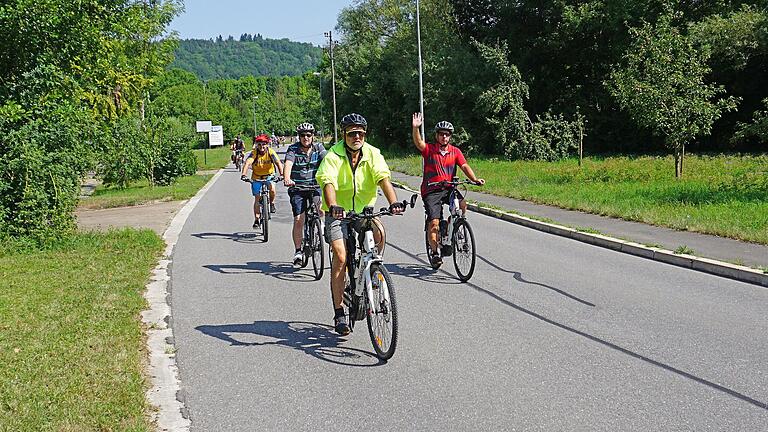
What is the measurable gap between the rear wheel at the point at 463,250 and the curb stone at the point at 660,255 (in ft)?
9.52

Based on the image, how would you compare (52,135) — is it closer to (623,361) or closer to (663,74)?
(623,361)

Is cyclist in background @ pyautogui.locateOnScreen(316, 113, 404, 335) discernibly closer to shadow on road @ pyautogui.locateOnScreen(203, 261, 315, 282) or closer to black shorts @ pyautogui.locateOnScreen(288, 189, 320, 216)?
shadow on road @ pyautogui.locateOnScreen(203, 261, 315, 282)

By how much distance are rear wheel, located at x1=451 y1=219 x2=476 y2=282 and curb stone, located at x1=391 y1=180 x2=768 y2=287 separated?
2.90m

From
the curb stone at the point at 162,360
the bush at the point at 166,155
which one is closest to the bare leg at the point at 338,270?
the curb stone at the point at 162,360

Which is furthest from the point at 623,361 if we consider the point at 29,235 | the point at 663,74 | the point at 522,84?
the point at 522,84

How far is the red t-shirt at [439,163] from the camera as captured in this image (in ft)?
31.4

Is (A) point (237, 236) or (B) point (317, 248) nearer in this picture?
(B) point (317, 248)

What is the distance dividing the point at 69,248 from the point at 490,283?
698cm

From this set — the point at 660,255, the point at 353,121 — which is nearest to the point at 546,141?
the point at 660,255

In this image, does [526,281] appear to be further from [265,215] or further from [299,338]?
[265,215]

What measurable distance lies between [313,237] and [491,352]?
4.29 m

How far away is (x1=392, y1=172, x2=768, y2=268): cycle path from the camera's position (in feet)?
32.8

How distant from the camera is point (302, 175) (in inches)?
404

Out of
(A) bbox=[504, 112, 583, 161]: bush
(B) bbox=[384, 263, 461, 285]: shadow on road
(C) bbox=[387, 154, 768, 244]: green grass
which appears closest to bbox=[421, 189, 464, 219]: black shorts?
(B) bbox=[384, 263, 461, 285]: shadow on road
